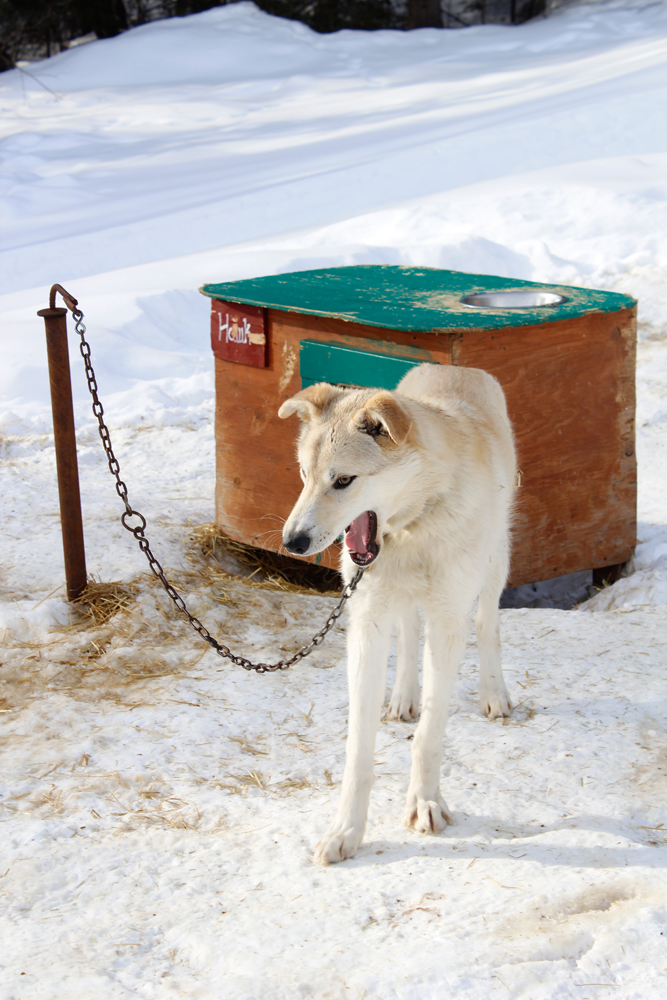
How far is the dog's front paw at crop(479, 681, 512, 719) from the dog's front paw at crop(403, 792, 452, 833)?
2.35ft

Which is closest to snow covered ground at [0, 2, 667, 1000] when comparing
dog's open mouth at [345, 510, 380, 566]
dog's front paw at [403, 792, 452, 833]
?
dog's front paw at [403, 792, 452, 833]

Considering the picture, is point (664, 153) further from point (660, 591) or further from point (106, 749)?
point (106, 749)

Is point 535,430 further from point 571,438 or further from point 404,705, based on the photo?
point 404,705

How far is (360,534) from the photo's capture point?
8.54 ft

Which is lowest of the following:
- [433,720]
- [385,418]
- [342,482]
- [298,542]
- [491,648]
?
[491,648]

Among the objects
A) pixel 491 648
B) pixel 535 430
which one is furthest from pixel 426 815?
pixel 535 430

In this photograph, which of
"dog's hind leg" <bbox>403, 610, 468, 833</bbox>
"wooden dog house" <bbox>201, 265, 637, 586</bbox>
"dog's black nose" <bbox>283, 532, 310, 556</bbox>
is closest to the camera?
"dog's black nose" <bbox>283, 532, 310, 556</bbox>

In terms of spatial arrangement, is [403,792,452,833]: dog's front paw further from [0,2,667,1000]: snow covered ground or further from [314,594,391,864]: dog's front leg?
[314,594,391,864]: dog's front leg

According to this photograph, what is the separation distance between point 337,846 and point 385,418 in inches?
47.0

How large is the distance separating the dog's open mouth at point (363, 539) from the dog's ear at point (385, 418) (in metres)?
0.24

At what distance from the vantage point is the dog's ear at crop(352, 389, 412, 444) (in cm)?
240

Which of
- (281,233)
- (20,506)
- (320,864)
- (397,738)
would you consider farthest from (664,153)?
(320,864)

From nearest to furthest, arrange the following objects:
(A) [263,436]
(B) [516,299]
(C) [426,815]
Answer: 1. (C) [426,815]
2. (B) [516,299]
3. (A) [263,436]

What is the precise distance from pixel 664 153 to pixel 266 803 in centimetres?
1038
